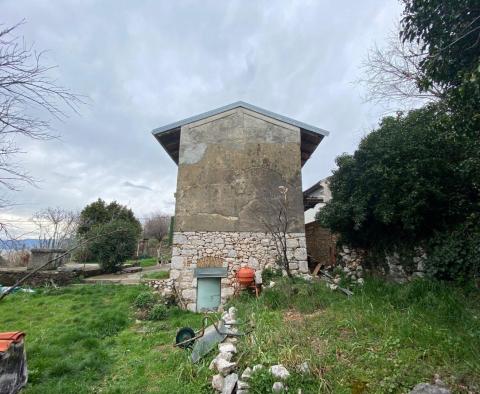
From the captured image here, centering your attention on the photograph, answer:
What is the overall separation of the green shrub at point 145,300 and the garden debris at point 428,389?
7.49 meters

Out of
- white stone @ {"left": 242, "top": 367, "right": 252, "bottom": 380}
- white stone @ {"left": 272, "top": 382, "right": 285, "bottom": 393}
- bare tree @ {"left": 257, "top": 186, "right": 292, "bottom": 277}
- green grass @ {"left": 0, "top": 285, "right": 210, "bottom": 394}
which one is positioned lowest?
green grass @ {"left": 0, "top": 285, "right": 210, "bottom": 394}

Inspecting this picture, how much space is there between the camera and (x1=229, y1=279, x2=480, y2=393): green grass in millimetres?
3244

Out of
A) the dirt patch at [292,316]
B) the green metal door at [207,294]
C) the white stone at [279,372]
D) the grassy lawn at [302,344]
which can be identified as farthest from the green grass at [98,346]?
the dirt patch at [292,316]

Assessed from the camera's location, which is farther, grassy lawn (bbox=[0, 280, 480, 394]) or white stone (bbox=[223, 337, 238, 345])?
white stone (bbox=[223, 337, 238, 345])

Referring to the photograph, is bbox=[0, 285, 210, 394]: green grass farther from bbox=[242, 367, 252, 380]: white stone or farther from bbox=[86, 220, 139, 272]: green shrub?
bbox=[86, 220, 139, 272]: green shrub

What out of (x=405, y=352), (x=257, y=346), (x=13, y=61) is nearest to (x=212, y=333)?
(x=257, y=346)

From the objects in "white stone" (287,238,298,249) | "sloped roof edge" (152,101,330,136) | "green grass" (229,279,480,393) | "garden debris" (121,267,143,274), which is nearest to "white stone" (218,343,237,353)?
"green grass" (229,279,480,393)

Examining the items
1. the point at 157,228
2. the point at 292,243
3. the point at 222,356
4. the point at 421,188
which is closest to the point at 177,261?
the point at 292,243

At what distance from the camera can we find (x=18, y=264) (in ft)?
49.4

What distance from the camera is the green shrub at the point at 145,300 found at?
8.74m

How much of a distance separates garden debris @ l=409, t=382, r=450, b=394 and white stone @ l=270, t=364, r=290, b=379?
1.34 m

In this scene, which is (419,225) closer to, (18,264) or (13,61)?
(13,61)

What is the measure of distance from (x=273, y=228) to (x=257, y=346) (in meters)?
5.53

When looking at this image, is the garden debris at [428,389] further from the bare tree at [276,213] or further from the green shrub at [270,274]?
the bare tree at [276,213]
